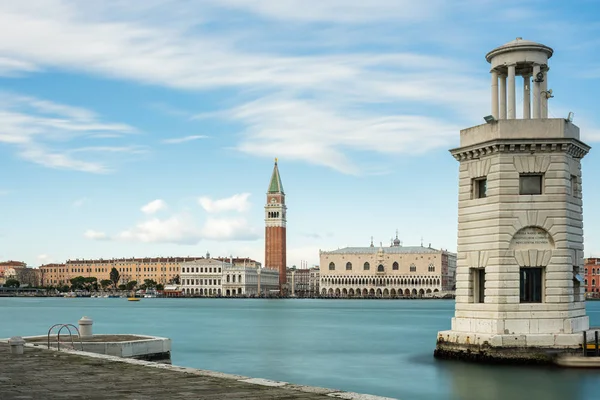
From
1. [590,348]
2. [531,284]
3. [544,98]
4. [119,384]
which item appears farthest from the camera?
[544,98]

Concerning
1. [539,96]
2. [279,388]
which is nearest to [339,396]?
[279,388]

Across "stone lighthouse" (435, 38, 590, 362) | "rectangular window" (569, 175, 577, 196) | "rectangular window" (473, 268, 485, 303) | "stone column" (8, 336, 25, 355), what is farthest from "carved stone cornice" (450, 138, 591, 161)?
"stone column" (8, 336, 25, 355)

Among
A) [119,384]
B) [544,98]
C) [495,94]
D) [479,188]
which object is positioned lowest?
[119,384]

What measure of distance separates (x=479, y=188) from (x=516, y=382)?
745cm

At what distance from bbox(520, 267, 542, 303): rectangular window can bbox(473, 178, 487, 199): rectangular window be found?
3054 mm

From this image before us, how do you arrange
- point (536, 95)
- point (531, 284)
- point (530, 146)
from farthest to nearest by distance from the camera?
1. point (536, 95)
2. point (531, 284)
3. point (530, 146)

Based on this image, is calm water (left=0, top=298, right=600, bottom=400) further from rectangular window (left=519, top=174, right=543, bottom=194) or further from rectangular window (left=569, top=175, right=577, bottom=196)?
rectangular window (left=569, top=175, right=577, bottom=196)

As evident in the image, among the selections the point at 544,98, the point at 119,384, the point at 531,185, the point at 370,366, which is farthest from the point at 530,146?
the point at 119,384

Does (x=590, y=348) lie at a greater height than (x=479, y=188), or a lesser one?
lesser

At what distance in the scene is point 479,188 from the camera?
30266 millimetres

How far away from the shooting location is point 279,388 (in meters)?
16.2

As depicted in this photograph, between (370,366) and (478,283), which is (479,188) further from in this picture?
(370,366)

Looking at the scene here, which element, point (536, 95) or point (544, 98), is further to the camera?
point (544, 98)

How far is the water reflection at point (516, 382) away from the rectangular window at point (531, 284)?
2687 mm
